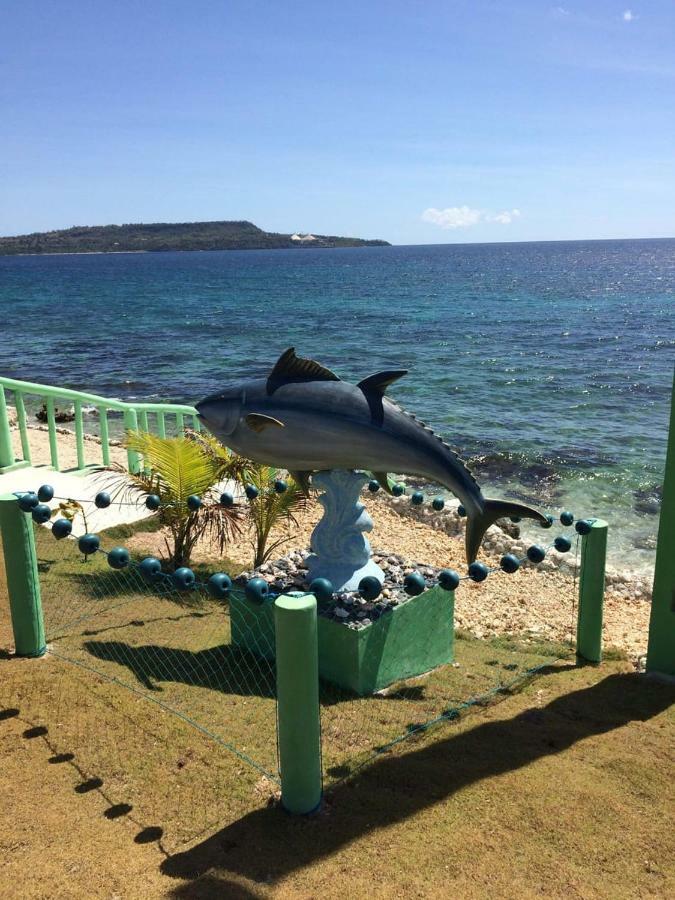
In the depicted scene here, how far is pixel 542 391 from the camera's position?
965 inches

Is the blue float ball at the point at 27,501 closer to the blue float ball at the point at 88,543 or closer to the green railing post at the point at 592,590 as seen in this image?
the blue float ball at the point at 88,543

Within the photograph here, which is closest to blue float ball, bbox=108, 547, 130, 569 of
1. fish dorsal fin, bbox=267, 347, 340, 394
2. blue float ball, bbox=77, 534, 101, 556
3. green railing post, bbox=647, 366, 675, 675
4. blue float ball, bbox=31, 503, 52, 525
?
blue float ball, bbox=77, 534, 101, 556

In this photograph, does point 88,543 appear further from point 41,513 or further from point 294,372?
point 294,372

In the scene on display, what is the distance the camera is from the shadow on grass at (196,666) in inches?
210

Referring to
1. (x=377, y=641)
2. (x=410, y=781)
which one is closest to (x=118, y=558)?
(x=377, y=641)

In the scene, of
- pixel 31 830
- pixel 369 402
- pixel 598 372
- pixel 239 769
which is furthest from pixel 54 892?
pixel 598 372

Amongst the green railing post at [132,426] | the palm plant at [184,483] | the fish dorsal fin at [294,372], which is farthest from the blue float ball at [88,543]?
the green railing post at [132,426]

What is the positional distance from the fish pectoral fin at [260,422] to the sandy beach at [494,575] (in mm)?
1828

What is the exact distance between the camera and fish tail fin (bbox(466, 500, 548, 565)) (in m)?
4.86

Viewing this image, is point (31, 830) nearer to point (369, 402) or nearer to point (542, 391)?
point (369, 402)

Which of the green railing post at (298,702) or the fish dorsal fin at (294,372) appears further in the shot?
the fish dorsal fin at (294,372)

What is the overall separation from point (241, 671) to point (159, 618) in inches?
49.6

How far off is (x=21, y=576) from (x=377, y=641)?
2568 millimetres

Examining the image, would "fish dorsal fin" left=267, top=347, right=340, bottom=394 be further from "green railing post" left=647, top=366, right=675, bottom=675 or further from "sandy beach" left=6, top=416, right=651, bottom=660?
"green railing post" left=647, top=366, right=675, bottom=675
